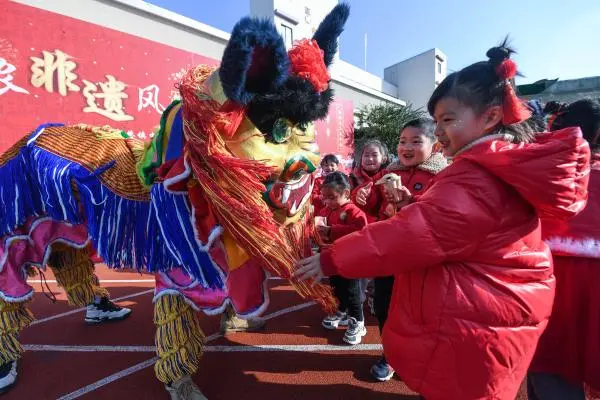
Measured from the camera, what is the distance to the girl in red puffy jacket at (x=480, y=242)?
1.09m

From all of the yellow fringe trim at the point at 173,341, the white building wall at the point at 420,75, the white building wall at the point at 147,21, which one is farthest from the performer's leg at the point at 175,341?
the white building wall at the point at 420,75

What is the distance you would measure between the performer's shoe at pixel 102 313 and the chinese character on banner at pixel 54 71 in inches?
177

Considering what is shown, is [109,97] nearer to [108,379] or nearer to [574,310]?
[108,379]

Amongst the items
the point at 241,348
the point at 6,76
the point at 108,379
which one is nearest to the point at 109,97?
the point at 6,76

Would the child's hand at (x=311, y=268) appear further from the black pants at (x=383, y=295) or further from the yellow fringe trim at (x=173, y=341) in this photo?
the black pants at (x=383, y=295)

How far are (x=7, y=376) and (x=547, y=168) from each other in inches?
127

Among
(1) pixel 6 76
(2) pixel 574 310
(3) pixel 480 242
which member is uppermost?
(1) pixel 6 76

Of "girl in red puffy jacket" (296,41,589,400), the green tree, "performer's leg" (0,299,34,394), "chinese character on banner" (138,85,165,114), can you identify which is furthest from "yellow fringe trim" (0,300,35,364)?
the green tree

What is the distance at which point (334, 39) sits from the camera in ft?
5.80

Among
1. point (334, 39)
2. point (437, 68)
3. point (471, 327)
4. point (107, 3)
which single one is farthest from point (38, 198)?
point (437, 68)

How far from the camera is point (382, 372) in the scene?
2.28m

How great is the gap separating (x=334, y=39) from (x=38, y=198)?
215cm

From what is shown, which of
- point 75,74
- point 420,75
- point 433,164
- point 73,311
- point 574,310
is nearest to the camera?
point 574,310

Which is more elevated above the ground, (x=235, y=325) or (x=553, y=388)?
(x=553, y=388)
